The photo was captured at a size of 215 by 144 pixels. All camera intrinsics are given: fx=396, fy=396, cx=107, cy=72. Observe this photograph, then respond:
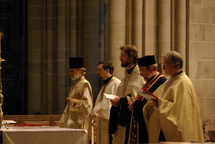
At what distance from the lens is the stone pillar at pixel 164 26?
8.02m

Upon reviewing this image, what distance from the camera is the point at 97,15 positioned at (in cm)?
1110

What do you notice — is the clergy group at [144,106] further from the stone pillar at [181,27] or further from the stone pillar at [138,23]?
the stone pillar at [181,27]

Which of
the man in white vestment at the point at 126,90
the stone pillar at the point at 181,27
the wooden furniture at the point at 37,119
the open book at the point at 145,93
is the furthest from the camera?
the wooden furniture at the point at 37,119

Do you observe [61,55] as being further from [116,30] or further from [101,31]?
[116,30]

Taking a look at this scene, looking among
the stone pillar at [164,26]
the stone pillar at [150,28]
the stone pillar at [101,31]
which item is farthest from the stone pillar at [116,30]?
the stone pillar at [101,31]

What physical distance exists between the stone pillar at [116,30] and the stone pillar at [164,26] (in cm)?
75

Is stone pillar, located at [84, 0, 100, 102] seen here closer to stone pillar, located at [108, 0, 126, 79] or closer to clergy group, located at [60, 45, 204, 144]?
stone pillar, located at [108, 0, 126, 79]

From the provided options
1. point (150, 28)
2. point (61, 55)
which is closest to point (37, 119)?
point (61, 55)

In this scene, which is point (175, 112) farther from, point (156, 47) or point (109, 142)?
point (156, 47)

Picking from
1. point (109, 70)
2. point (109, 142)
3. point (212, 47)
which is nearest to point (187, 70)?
point (212, 47)

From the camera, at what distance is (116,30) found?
809cm

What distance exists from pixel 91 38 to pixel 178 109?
6.64m

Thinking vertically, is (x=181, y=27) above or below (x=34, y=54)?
above

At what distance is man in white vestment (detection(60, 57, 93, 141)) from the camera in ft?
22.8
